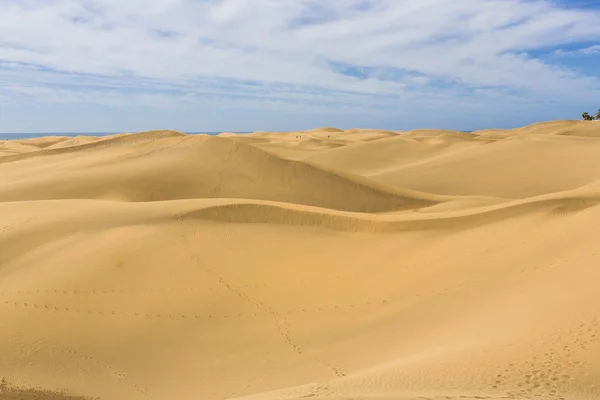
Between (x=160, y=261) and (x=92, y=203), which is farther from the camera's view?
(x=92, y=203)

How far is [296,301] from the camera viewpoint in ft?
31.5

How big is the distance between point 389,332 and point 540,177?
2329 centimetres

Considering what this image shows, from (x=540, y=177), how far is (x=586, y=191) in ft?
53.9

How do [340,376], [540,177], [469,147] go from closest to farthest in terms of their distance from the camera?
[340,376], [540,177], [469,147]

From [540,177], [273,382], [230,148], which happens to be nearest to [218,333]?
[273,382]

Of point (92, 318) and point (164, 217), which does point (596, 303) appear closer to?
point (92, 318)

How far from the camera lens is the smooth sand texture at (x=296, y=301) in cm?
601

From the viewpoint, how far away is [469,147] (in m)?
36.8

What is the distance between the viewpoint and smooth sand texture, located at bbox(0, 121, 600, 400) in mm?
6008

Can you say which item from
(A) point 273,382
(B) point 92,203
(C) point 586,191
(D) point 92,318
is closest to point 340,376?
(A) point 273,382

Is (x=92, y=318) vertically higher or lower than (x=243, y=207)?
lower

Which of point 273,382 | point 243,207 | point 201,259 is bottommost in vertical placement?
point 273,382

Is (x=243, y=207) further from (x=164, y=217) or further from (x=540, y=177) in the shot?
(x=540, y=177)

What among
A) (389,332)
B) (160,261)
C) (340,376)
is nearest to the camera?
(340,376)
